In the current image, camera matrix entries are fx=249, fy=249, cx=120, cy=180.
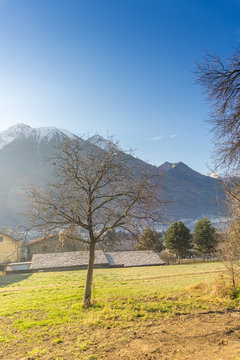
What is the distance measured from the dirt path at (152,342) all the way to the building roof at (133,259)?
36293 millimetres

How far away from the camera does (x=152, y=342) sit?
19.4 feet

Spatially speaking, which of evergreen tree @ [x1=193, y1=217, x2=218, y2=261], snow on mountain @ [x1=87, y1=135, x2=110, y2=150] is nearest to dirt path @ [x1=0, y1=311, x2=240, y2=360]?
snow on mountain @ [x1=87, y1=135, x2=110, y2=150]

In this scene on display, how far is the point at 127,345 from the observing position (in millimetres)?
5918

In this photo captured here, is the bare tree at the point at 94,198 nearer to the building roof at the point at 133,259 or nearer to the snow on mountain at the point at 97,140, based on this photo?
the snow on mountain at the point at 97,140

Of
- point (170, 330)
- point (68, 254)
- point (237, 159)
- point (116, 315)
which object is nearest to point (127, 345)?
point (170, 330)

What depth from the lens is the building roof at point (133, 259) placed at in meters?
42.9

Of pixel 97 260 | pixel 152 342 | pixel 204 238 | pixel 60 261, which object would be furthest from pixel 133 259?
pixel 152 342

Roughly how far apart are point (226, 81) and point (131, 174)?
6.06 meters

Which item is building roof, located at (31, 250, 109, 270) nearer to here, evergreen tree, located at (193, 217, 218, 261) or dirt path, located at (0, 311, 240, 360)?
evergreen tree, located at (193, 217, 218, 261)

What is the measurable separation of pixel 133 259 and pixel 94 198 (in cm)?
3685

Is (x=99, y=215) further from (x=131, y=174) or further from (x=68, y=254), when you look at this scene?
(x=68, y=254)

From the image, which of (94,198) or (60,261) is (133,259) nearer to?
(60,261)

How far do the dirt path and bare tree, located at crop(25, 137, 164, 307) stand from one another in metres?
3.82

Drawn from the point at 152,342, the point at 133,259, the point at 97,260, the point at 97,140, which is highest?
the point at 97,140
